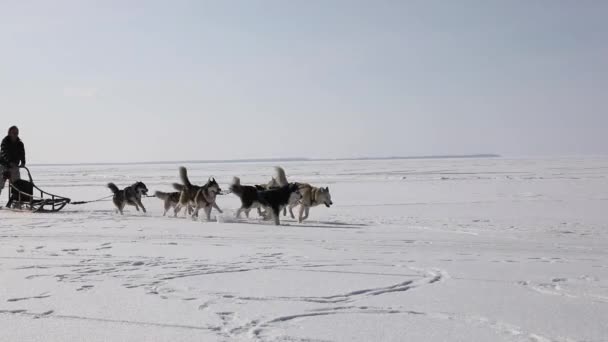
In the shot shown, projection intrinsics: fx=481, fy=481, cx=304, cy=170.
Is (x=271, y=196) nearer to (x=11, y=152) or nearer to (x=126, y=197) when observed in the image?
(x=126, y=197)

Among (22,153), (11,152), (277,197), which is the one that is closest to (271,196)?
(277,197)

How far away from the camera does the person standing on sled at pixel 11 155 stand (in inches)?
449

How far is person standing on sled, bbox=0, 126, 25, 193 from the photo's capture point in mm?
11398

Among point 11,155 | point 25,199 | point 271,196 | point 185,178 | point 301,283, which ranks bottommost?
point 301,283

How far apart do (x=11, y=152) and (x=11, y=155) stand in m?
0.07

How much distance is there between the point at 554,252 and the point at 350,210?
23.2ft

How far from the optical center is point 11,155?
1146 cm

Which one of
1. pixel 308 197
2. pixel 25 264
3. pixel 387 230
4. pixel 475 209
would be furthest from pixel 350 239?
pixel 475 209

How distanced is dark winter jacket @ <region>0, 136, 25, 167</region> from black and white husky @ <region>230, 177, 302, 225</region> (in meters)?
5.39

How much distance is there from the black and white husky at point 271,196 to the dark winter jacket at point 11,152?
17.7 ft

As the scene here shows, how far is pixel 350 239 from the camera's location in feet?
24.7

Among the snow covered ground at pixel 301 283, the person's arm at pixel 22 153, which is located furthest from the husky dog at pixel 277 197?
the person's arm at pixel 22 153

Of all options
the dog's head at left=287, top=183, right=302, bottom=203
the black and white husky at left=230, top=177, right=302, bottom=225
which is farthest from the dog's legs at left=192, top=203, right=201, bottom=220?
the dog's head at left=287, top=183, right=302, bottom=203

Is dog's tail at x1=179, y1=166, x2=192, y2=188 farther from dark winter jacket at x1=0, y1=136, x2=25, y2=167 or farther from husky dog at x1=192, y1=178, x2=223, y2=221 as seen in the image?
dark winter jacket at x1=0, y1=136, x2=25, y2=167
